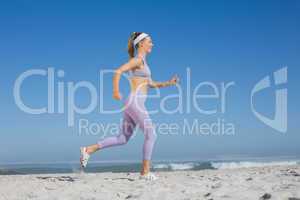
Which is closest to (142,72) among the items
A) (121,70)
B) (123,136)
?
(121,70)

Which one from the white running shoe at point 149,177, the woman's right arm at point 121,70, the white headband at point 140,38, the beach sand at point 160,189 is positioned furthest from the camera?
the white headband at point 140,38

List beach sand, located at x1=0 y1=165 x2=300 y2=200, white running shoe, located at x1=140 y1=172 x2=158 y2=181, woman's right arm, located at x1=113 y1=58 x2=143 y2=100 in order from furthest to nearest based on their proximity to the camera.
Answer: white running shoe, located at x1=140 y1=172 x2=158 y2=181, woman's right arm, located at x1=113 y1=58 x2=143 y2=100, beach sand, located at x1=0 y1=165 x2=300 y2=200

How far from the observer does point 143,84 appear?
7703 mm

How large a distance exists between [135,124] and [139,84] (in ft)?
2.00

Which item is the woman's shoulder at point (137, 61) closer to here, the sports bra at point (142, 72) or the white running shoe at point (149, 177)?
the sports bra at point (142, 72)

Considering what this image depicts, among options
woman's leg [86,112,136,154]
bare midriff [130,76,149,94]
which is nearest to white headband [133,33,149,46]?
bare midriff [130,76,149,94]

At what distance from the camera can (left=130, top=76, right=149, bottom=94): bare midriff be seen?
7641 mm

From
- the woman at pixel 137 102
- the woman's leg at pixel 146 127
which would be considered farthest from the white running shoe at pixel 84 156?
the woman's leg at pixel 146 127

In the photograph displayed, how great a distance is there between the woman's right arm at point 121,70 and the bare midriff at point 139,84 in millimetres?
182

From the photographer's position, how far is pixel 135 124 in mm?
7738

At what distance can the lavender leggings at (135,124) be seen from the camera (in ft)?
24.7

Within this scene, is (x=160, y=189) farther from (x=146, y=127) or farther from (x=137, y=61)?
(x=137, y=61)

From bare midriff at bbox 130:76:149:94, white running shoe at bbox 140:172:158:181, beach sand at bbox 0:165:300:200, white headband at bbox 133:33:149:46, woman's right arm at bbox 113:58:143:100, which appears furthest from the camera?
white headband at bbox 133:33:149:46

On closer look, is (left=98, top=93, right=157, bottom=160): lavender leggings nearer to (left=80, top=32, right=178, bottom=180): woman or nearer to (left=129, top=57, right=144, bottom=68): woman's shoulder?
(left=80, top=32, right=178, bottom=180): woman
